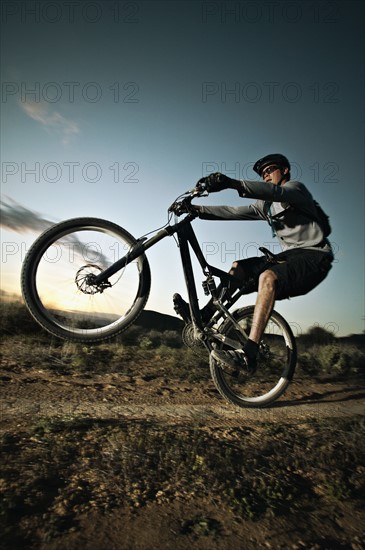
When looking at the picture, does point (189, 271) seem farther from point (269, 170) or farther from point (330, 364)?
point (330, 364)

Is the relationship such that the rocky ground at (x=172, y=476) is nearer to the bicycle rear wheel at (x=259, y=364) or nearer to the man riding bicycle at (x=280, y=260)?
the bicycle rear wheel at (x=259, y=364)

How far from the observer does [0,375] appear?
6.07 metres

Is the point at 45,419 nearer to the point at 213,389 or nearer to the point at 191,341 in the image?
the point at 191,341

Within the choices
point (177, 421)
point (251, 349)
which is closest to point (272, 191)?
point (251, 349)

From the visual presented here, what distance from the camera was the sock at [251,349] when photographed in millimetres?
4355

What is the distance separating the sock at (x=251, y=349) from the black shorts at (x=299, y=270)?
669 millimetres

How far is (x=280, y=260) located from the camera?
4.71 meters

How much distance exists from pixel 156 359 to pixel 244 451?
5593 mm

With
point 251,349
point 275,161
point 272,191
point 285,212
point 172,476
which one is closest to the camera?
point 172,476

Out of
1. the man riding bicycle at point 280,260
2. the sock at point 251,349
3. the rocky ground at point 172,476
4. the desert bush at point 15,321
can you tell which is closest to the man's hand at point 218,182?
the man riding bicycle at point 280,260

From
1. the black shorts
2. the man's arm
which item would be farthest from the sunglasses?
the black shorts

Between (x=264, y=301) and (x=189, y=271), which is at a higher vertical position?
(x=189, y=271)

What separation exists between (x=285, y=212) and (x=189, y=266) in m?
1.43

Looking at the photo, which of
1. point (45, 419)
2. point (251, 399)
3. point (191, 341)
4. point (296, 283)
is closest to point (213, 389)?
point (251, 399)
